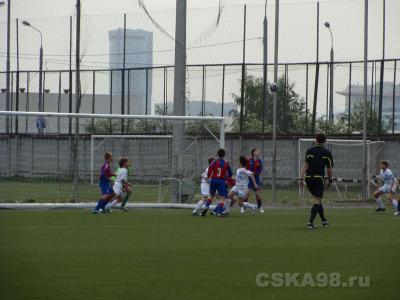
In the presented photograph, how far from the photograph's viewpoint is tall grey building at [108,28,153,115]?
50531 mm

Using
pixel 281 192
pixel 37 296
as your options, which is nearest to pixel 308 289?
pixel 37 296

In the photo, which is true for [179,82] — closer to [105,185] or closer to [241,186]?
[105,185]

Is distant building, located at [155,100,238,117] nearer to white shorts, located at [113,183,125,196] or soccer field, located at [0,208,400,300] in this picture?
white shorts, located at [113,183,125,196]

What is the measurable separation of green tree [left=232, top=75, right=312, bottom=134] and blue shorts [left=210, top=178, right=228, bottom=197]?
2171 cm

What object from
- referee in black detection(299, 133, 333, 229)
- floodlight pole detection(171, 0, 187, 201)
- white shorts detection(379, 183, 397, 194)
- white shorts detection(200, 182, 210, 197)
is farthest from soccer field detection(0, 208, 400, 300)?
floodlight pole detection(171, 0, 187, 201)

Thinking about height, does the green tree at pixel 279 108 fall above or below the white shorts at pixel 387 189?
above

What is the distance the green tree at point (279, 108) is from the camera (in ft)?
158

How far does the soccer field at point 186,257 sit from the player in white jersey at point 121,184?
366cm

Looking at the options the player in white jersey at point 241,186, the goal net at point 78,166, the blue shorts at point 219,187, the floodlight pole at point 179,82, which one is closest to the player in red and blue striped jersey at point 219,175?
the blue shorts at point 219,187

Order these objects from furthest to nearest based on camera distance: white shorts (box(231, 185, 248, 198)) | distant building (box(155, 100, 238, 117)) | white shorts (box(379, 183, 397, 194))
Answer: distant building (box(155, 100, 238, 117))
white shorts (box(379, 183, 397, 194))
white shorts (box(231, 185, 248, 198))

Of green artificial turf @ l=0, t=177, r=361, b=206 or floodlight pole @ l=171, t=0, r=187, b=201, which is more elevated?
floodlight pole @ l=171, t=0, r=187, b=201

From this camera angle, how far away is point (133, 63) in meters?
52.4

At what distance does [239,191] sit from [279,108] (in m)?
22.9

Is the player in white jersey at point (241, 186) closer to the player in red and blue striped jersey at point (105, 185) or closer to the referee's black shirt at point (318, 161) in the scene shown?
the player in red and blue striped jersey at point (105, 185)
